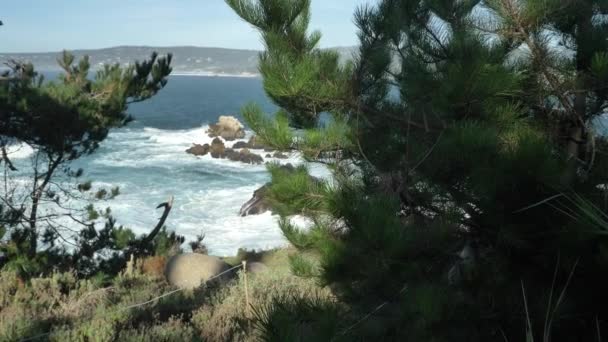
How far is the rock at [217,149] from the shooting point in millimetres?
38094

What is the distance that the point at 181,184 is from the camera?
2962cm

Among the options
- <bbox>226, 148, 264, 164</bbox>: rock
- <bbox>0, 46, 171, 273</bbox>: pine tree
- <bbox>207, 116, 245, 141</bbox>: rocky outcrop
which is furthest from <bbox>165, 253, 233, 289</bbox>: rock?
<bbox>207, 116, 245, 141</bbox>: rocky outcrop

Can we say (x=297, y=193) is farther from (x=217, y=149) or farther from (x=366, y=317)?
(x=217, y=149)

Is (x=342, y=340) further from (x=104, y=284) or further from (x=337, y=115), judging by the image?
(x=104, y=284)

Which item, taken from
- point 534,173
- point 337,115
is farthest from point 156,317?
point 534,173

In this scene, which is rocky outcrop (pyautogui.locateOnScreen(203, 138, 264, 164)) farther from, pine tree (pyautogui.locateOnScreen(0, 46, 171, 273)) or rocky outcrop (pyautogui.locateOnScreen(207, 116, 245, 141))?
pine tree (pyautogui.locateOnScreen(0, 46, 171, 273))

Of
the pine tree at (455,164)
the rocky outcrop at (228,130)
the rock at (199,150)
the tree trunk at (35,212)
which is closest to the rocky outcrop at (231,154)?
the rock at (199,150)

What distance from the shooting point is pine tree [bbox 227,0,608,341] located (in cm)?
282

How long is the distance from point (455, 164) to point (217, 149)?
119ft

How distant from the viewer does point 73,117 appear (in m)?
9.67

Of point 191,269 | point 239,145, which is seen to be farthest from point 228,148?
point 191,269

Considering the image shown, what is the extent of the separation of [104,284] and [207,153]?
3248cm

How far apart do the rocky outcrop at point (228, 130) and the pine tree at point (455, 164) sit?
3923cm

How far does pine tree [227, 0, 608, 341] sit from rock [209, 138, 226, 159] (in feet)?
112
